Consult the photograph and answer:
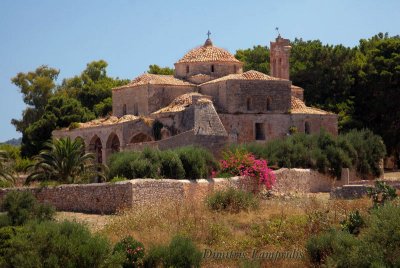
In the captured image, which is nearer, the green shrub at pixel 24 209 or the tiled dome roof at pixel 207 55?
the green shrub at pixel 24 209

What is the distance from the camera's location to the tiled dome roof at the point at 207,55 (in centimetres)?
4556

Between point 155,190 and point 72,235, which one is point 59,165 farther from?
point 72,235

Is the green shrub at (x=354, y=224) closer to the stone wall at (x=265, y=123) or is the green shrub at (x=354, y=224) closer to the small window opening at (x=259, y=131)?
the stone wall at (x=265, y=123)

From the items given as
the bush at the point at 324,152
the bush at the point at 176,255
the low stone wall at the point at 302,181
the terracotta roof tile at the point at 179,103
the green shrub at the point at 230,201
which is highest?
the terracotta roof tile at the point at 179,103

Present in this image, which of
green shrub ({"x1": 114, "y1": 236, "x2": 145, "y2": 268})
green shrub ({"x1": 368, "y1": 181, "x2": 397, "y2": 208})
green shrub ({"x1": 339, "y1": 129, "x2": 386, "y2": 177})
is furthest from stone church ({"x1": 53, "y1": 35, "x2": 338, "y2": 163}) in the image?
green shrub ({"x1": 114, "y1": 236, "x2": 145, "y2": 268})

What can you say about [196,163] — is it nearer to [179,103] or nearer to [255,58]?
[179,103]

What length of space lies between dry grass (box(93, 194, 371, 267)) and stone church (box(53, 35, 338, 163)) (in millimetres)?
14002

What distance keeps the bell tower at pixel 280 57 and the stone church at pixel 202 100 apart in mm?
2695

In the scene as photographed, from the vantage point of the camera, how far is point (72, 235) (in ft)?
63.6

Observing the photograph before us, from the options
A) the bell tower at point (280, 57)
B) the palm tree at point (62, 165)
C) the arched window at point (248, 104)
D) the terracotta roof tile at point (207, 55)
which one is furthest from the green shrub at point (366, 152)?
the palm tree at point (62, 165)

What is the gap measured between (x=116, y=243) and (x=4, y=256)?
264cm

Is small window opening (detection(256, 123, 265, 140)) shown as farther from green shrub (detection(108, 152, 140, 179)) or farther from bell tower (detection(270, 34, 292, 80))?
green shrub (detection(108, 152, 140, 179))

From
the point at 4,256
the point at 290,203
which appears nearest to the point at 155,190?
the point at 290,203

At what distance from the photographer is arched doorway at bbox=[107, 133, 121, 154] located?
137 feet
